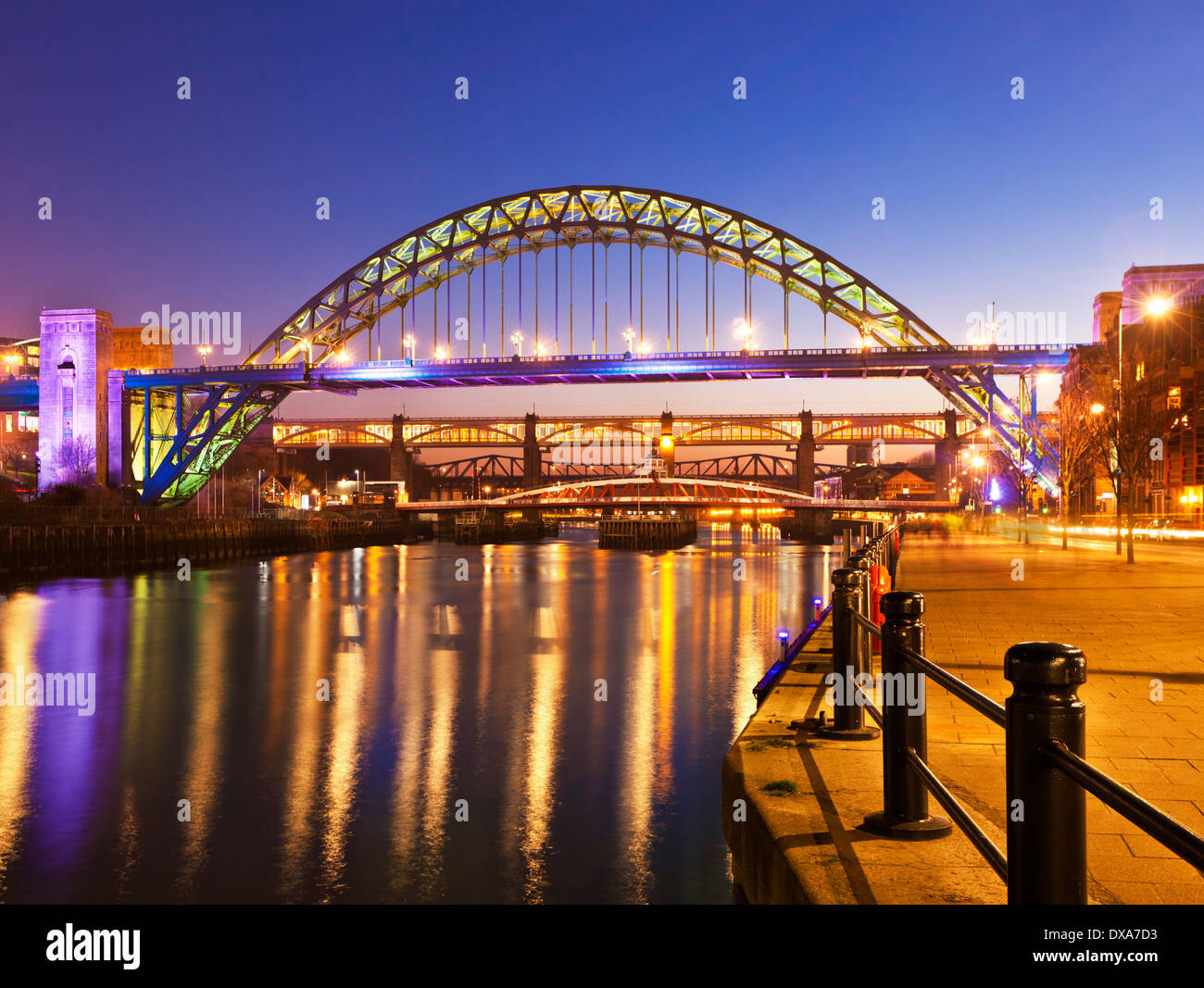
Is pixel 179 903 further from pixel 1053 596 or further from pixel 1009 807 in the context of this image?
pixel 1053 596

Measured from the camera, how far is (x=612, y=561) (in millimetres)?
71188

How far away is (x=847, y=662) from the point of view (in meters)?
7.29

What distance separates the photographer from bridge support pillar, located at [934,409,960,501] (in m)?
113

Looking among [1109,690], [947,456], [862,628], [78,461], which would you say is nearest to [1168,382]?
[1109,690]

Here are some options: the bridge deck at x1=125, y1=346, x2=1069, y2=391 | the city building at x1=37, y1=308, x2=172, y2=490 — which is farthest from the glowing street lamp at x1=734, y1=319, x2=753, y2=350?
the city building at x1=37, y1=308, x2=172, y2=490

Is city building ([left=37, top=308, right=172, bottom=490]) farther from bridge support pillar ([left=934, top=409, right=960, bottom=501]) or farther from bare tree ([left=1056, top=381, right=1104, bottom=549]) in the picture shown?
bridge support pillar ([left=934, top=409, right=960, bottom=501])

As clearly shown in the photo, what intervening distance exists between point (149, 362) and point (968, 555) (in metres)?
88.3

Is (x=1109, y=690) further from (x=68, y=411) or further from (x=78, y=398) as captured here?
(x=68, y=411)

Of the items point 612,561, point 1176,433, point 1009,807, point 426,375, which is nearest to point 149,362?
point 426,375

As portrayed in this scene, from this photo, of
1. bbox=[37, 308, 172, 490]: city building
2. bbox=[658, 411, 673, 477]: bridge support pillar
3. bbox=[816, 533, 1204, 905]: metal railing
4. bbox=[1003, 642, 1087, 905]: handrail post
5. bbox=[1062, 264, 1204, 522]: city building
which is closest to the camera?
bbox=[816, 533, 1204, 905]: metal railing

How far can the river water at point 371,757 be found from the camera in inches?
347

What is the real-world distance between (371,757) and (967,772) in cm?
877

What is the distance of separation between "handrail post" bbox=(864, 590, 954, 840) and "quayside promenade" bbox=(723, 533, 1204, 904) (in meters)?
0.09

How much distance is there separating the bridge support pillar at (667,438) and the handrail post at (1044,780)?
404ft
